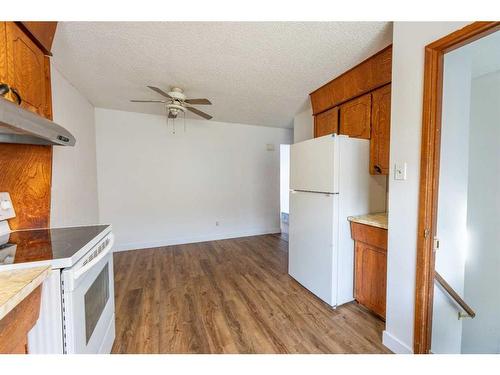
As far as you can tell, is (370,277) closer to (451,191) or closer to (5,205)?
(451,191)

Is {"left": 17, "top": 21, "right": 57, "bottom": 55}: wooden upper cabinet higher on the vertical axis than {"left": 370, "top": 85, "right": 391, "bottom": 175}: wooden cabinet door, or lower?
higher

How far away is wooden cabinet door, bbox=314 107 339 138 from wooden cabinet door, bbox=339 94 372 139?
→ 0.07m

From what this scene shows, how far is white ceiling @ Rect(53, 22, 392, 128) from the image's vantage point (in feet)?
5.20

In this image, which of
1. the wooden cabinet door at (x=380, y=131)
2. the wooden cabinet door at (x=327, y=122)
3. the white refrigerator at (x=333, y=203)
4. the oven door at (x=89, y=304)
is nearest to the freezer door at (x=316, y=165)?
the white refrigerator at (x=333, y=203)

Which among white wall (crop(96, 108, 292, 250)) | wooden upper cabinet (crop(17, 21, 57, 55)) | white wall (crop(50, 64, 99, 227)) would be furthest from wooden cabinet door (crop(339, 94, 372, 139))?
white wall (crop(50, 64, 99, 227))

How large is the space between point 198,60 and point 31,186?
1.71 m

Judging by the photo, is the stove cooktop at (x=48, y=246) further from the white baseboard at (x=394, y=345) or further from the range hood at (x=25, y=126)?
the white baseboard at (x=394, y=345)

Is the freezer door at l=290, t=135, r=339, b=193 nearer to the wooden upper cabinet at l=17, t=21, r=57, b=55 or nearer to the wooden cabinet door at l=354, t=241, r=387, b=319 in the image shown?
the wooden cabinet door at l=354, t=241, r=387, b=319

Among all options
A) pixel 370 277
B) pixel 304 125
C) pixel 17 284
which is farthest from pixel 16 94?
pixel 304 125

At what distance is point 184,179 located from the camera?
3910 mm

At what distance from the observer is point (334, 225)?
1.94m

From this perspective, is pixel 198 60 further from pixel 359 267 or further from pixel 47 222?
pixel 359 267

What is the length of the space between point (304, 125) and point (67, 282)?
135 inches

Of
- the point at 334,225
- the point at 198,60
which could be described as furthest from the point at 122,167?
the point at 334,225
